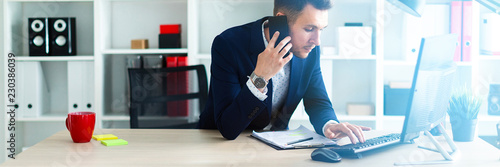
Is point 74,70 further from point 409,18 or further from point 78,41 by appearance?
point 409,18

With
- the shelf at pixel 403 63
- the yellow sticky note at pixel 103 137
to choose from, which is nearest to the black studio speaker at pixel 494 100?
the shelf at pixel 403 63

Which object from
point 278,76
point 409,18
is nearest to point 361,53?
point 409,18

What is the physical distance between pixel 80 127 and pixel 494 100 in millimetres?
2380

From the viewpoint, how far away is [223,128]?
150 centimetres

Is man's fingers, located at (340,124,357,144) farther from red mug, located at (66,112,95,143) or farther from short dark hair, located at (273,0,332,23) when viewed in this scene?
red mug, located at (66,112,95,143)

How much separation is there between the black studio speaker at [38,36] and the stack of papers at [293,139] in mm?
1776

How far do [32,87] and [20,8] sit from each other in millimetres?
534

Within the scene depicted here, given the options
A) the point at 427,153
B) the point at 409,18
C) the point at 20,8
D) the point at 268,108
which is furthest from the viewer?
the point at 20,8

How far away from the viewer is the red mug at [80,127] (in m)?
1.45

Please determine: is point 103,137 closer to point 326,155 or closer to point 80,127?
point 80,127

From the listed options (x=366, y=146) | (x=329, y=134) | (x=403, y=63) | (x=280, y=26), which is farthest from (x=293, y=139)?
(x=403, y=63)

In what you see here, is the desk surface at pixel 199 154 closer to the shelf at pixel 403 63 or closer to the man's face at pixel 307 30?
the man's face at pixel 307 30

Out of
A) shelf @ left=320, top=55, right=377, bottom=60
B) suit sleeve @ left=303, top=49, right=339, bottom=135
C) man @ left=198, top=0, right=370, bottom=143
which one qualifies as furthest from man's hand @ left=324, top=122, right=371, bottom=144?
shelf @ left=320, top=55, right=377, bottom=60

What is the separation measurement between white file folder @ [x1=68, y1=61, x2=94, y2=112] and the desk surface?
1371 mm
